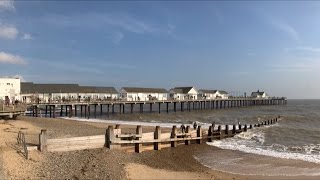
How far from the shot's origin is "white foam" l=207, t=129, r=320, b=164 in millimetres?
22303

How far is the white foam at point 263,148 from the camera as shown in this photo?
22303 mm

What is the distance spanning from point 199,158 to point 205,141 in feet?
19.6

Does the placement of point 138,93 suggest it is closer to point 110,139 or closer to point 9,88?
point 9,88

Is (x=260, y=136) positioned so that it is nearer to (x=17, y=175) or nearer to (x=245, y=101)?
(x=17, y=175)

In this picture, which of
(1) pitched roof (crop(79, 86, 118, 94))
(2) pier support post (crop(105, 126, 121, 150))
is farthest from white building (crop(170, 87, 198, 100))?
(2) pier support post (crop(105, 126, 121, 150))

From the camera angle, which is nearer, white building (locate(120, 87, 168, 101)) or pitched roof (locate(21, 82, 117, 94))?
pitched roof (locate(21, 82, 117, 94))

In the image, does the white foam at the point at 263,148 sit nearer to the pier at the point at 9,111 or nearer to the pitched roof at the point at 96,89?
the pier at the point at 9,111

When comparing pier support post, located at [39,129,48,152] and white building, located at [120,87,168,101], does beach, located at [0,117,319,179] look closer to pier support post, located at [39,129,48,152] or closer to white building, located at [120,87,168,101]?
pier support post, located at [39,129,48,152]

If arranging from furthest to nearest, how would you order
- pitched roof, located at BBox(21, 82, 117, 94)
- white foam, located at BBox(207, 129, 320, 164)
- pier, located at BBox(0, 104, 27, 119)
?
1. pitched roof, located at BBox(21, 82, 117, 94)
2. pier, located at BBox(0, 104, 27, 119)
3. white foam, located at BBox(207, 129, 320, 164)

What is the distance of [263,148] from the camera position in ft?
83.6

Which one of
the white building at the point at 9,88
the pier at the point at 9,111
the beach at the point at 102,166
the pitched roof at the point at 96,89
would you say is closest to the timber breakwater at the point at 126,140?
the beach at the point at 102,166

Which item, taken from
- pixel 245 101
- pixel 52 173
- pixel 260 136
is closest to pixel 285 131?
pixel 260 136

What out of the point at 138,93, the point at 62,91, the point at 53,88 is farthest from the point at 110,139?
the point at 138,93

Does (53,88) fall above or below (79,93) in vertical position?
above
